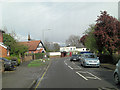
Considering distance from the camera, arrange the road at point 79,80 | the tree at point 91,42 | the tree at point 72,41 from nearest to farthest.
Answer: the road at point 79,80 → the tree at point 91,42 → the tree at point 72,41

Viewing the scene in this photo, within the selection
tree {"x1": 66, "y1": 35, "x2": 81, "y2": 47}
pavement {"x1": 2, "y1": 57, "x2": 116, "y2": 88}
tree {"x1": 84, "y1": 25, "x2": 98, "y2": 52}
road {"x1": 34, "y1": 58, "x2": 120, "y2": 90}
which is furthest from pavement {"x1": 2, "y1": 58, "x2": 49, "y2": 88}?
tree {"x1": 66, "y1": 35, "x2": 81, "y2": 47}

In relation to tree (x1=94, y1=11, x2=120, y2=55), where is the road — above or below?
below

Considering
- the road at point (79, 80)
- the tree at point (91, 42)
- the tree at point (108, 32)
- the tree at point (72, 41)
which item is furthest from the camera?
the tree at point (72, 41)

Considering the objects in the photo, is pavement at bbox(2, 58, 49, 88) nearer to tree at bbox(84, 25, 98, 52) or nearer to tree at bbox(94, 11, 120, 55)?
tree at bbox(94, 11, 120, 55)

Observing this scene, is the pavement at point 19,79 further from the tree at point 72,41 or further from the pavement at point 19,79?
the tree at point 72,41

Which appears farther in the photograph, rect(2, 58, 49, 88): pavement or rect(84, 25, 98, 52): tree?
rect(84, 25, 98, 52): tree

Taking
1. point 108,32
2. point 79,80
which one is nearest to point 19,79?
point 79,80

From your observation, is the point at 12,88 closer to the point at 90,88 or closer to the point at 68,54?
the point at 90,88

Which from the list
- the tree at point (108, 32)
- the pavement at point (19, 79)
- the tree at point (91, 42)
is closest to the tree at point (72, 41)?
the tree at point (91, 42)

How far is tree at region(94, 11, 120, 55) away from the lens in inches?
869

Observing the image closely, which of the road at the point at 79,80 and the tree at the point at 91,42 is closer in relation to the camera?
the road at the point at 79,80

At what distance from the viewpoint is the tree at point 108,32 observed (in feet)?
72.4

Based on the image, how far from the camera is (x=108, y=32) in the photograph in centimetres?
2261

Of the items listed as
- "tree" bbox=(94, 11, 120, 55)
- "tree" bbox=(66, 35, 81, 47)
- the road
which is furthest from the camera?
"tree" bbox=(66, 35, 81, 47)
